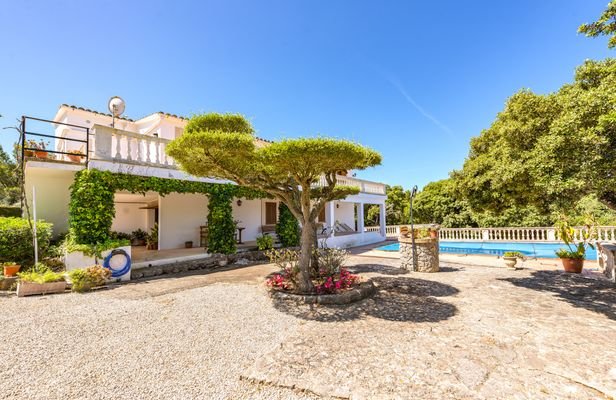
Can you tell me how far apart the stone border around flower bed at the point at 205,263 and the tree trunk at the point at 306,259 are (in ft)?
19.6

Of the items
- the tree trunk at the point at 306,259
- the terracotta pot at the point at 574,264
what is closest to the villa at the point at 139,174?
the tree trunk at the point at 306,259

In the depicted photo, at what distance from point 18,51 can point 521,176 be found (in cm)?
1621

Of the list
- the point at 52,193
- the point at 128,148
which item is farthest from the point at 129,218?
the point at 128,148

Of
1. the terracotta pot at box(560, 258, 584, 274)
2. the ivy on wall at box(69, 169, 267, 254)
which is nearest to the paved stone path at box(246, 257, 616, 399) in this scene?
the terracotta pot at box(560, 258, 584, 274)

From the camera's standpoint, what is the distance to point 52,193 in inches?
418

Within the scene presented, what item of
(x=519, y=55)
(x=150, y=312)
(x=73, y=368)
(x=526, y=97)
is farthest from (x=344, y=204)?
(x=73, y=368)

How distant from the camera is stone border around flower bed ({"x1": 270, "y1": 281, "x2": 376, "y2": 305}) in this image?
654 cm

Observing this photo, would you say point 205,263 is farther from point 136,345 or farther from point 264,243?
point 136,345

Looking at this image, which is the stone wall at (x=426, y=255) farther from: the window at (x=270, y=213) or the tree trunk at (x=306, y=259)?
the window at (x=270, y=213)

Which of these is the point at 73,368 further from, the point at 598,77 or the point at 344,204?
the point at 344,204

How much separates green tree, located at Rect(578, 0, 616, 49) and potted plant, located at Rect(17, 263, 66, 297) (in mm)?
14538

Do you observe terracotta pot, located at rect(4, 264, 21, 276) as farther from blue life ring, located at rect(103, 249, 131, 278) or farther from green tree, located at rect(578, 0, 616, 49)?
green tree, located at rect(578, 0, 616, 49)

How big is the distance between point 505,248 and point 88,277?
22.9 metres

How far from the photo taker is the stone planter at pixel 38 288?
708cm
